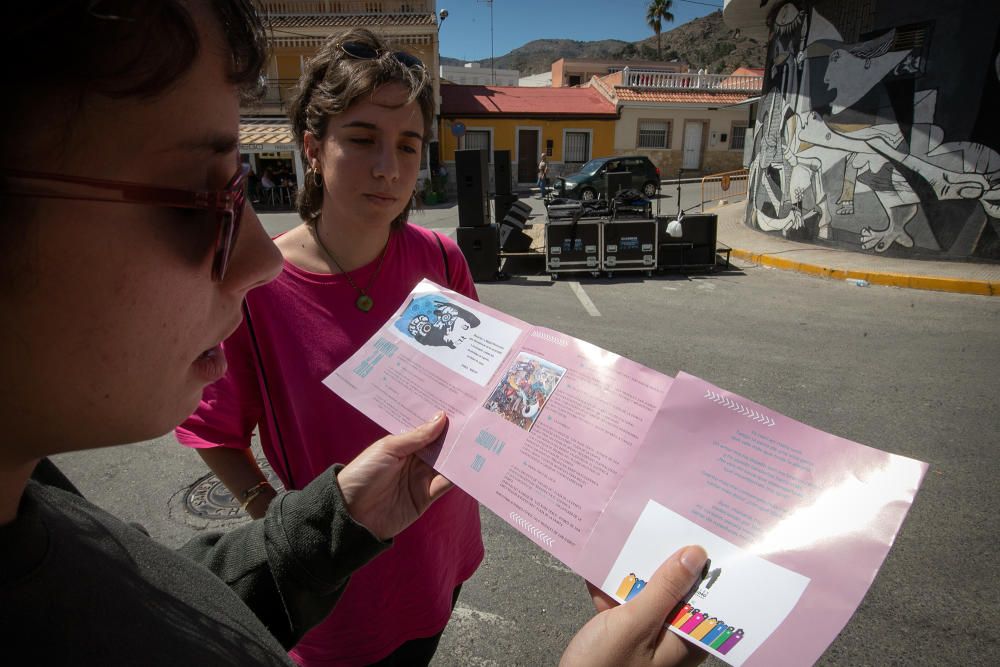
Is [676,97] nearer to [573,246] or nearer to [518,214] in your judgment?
[518,214]

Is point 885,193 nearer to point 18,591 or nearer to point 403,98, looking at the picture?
point 403,98

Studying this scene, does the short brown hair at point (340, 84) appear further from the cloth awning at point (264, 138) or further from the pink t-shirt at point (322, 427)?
the cloth awning at point (264, 138)

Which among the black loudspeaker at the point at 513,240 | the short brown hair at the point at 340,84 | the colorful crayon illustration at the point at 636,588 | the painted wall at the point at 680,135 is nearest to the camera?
the colorful crayon illustration at the point at 636,588

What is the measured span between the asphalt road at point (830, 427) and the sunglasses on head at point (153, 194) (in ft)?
6.71

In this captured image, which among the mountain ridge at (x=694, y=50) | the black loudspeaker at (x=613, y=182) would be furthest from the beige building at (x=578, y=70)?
the black loudspeaker at (x=613, y=182)

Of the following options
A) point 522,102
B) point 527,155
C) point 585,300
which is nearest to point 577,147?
point 527,155

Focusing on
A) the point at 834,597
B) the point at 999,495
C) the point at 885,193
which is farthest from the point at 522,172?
the point at 834,597

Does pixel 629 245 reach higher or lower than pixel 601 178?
lower

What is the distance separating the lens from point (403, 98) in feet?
5.24

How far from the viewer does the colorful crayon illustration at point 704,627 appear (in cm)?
84

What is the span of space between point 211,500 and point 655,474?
114 inches

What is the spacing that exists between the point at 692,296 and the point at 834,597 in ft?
23.7

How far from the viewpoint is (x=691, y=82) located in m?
27.8

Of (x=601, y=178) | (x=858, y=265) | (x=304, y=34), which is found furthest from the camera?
(x=304, y=34)
